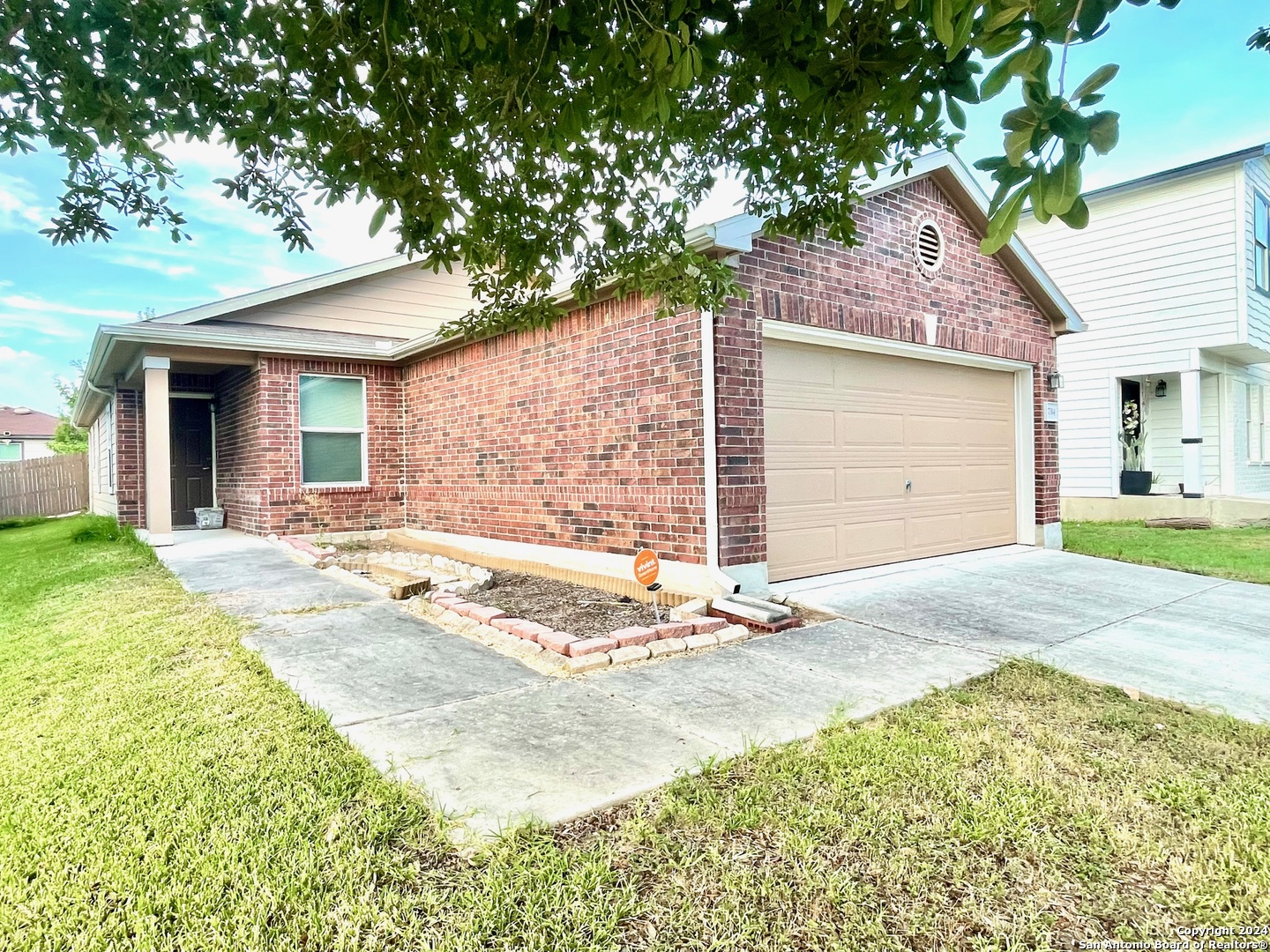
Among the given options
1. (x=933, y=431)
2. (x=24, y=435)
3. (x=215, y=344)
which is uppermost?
(x=24, y=435)

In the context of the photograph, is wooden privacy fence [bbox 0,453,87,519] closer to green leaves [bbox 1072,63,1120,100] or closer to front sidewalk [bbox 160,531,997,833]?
front sidewalk [bbox 160,531,997,833]

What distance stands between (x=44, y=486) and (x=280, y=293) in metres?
13.4

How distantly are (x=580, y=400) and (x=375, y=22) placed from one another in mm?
4689

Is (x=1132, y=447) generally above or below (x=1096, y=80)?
below

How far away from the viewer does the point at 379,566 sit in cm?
791

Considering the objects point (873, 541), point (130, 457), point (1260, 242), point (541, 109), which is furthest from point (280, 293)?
point (1260, 242)

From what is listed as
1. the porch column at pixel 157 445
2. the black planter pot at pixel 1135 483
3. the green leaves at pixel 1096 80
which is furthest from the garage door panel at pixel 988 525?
the porch column at pixel 157 445

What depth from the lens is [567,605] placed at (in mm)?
5812

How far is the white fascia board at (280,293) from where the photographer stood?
33.0 ft

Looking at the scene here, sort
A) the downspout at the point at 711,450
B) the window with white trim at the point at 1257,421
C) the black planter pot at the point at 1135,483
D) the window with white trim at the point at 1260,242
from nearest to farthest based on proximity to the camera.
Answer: the downspout at the point at 711,450, the window with white trim at the point at 1260,242, the black planter pot at the point at 1135,483, the window with white trim at the point at 1257,421

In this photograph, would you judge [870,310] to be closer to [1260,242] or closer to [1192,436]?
[1192,436]

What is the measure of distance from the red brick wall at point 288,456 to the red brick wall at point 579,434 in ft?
3.51

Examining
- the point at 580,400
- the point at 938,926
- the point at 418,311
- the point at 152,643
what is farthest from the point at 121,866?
the point at 418,311

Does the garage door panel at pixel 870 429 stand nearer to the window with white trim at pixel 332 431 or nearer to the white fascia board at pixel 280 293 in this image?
the white fascia board at pixel 280 293
